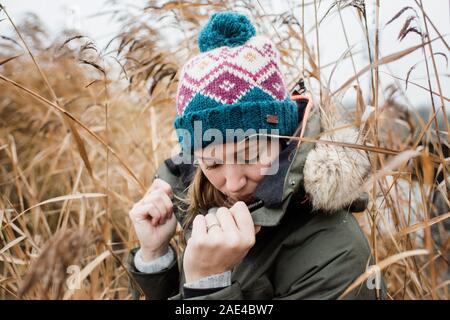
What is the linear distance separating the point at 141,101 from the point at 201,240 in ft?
5.46

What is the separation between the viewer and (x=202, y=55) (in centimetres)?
137

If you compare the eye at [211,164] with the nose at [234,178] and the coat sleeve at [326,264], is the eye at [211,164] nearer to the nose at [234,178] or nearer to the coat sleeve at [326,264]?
the nose at [234,178]

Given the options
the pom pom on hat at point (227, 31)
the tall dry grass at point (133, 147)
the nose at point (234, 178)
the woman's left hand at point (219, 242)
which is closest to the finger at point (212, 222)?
the woman's left hand at point (219, 242)

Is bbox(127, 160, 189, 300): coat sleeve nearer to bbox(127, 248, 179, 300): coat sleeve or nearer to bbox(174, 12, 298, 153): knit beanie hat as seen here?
bbox(127, 248, 179, 300): coat sleeve

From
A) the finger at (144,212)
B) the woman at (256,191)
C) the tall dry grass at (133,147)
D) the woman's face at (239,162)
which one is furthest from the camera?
the finger at (144,212)

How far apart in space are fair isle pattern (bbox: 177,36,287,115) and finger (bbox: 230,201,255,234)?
0.33 meters

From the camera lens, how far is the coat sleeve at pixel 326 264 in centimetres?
110

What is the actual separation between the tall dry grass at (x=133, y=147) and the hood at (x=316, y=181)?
59 mm

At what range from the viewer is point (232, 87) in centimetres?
128

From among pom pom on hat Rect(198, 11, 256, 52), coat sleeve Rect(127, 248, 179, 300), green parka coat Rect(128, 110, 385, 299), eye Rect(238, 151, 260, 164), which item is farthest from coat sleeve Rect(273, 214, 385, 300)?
pom pom on hat Rect(198, 11, 256, 52)

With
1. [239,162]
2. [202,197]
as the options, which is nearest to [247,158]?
[239,162]

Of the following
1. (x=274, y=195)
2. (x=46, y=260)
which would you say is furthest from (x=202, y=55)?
(x=46, y=260)

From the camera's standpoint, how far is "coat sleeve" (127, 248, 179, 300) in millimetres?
1496

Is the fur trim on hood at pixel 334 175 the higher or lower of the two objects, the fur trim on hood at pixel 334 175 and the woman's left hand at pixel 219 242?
the higher
